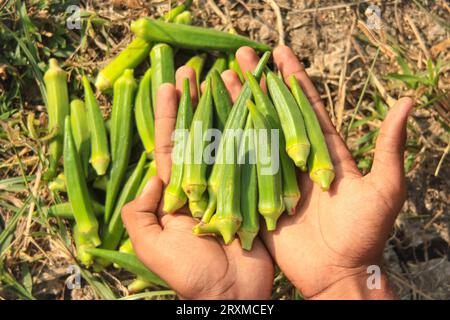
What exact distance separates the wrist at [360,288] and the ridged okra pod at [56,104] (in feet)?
5.51

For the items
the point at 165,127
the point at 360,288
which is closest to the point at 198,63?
the point at 165,127

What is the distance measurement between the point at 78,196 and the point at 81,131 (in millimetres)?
399

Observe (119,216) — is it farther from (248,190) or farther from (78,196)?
(248,190)

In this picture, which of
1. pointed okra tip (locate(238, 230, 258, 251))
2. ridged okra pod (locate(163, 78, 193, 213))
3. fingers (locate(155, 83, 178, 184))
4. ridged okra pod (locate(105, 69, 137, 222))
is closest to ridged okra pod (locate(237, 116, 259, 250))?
pointed okra tip (locate(238, 230, 258, 251))

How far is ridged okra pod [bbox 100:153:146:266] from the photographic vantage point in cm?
326

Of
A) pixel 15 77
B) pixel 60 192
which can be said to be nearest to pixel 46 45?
pixel 15 77

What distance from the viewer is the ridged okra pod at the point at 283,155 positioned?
9.07 feet

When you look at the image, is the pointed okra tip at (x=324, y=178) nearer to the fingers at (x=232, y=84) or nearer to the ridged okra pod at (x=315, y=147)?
the ridged okra pod at (x=315, y=147)

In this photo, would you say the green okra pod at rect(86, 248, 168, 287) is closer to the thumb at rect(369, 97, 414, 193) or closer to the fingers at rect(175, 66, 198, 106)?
the fingers at rect(175, 66, 198, 106)

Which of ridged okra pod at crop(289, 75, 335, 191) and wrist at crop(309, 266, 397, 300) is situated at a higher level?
ridged okra pod at crop(289, 75, 335, 191)

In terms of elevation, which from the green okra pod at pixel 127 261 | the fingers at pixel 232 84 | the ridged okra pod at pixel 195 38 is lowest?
the green okra pod at pixel 127 261

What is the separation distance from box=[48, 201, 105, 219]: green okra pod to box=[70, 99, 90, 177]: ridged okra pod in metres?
0.21

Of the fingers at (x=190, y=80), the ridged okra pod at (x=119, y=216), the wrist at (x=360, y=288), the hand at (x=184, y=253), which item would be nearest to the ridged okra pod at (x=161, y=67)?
the fingers at (x=190, y=80)

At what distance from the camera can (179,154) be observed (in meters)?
2.92
